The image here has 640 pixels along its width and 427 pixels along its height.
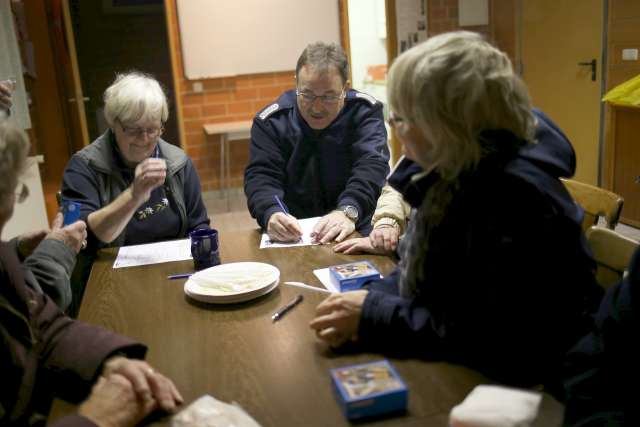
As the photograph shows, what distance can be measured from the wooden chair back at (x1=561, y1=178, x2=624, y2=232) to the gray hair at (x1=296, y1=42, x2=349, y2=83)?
91 cm

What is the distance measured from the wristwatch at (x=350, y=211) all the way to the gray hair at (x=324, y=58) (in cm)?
50

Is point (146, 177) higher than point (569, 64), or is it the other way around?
point (569, 64)

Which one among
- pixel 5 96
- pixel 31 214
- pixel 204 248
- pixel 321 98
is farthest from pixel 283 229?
pixel 31 214

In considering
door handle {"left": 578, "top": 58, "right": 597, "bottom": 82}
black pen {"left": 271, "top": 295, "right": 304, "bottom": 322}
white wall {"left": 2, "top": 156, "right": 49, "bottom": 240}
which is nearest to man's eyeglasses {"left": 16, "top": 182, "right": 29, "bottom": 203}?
black pen {"left": 271, "top": 295, "right": 304, "bottom": 322}

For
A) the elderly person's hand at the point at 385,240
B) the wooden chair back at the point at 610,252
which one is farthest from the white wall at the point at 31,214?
the wooden chair back at the point at 610,252

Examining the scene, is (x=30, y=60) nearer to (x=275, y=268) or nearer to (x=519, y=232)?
(x=275, y=268)

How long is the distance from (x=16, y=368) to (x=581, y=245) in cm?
105

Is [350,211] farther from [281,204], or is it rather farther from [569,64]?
[569,64]

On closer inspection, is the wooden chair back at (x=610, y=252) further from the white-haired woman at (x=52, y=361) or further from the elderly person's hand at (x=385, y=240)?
the white-haired woman at (x=52, y=361)

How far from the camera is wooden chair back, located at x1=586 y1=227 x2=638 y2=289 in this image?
138 cm

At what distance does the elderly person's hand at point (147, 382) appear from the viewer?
3.38 feet

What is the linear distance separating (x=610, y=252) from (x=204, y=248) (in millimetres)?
1058

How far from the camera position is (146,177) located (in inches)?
A: 72.1

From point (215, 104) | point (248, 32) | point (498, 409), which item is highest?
point (248, 32)
